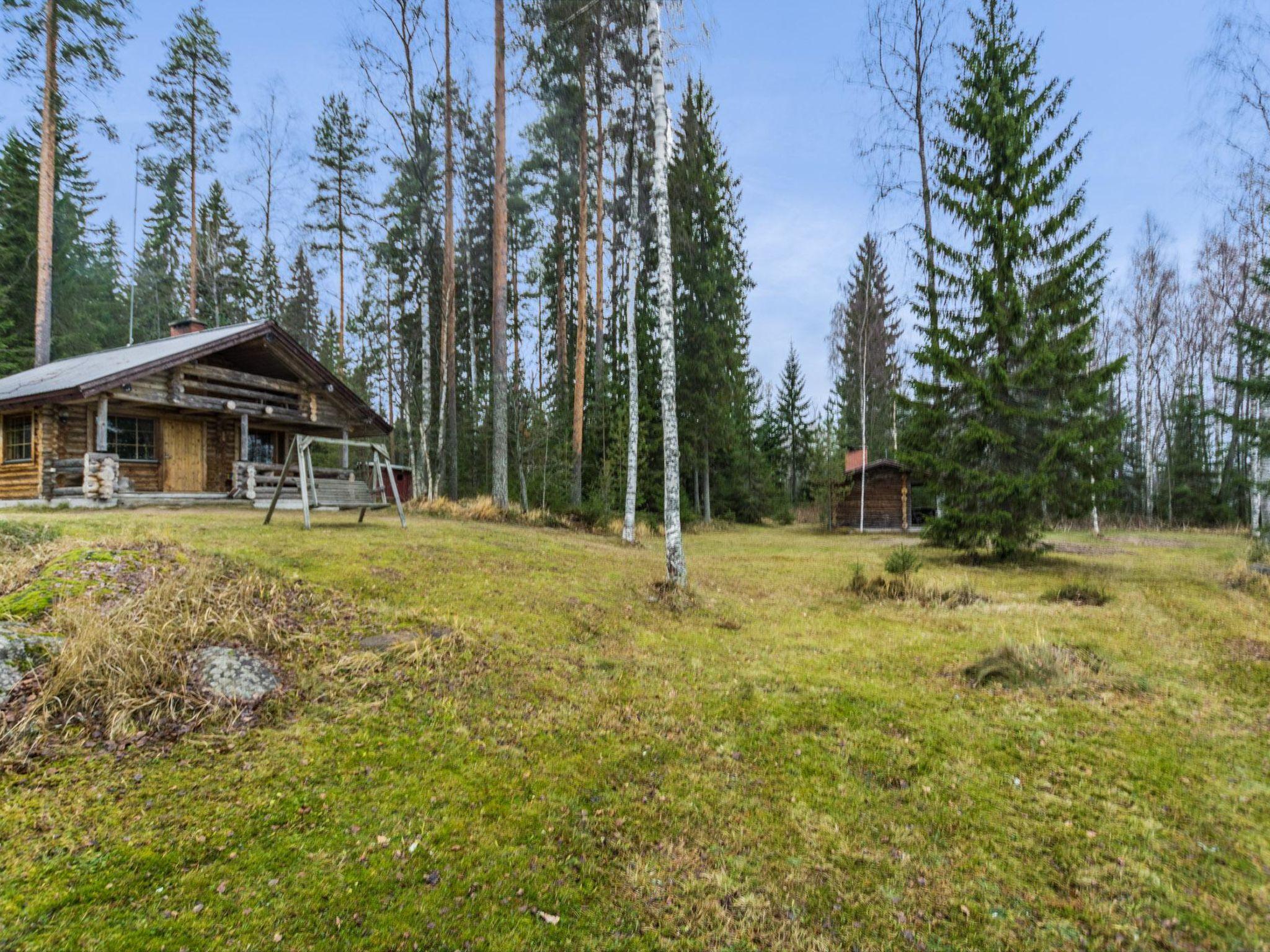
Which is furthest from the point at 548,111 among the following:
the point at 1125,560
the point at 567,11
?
the point at 1125,560

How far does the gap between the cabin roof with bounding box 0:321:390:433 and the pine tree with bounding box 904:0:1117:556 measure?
56.6ft

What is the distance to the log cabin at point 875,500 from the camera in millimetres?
24750

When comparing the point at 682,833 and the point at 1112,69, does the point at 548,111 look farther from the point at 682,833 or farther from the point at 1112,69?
the point at 682,833

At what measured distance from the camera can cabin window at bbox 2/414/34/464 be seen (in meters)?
13.3

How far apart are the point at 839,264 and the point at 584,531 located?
79.1ft

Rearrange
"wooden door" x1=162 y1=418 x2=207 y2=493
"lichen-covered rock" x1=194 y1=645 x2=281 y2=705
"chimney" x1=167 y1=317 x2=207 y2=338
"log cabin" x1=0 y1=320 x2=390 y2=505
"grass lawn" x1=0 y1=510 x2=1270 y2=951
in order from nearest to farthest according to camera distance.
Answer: "grass lawn" x1=0 y1=510 x2=1270 y2=951, "lichen-covered rock" x1=194 y1=645 x2=281 y2=705, "log cabin" x1=0 y1=320 x2=390 y2=505, "wooden door" x1=162 y1=418 x2=207 y2=493, "chimney" x1=167 y1=317 x2=207 y2=338

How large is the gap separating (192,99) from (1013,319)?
29861mm

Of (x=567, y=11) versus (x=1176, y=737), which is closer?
(x=1176, y=737)

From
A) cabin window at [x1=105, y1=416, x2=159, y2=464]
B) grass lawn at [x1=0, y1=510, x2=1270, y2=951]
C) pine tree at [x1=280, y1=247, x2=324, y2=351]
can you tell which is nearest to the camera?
grass lawn at [x1=0, y1=510, x2=1270, y2=951]

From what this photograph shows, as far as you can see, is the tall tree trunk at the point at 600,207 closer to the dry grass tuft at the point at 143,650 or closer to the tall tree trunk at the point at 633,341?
the tall tree trunk at the point at 633,341

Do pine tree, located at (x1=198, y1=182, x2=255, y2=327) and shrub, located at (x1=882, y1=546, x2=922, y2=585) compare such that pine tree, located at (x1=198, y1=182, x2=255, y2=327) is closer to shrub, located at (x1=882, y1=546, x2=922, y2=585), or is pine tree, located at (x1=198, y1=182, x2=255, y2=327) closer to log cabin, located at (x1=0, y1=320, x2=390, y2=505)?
log cabin, located at (x1=0, y1=320, x2=390, y2=505)

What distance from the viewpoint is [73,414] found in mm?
13195

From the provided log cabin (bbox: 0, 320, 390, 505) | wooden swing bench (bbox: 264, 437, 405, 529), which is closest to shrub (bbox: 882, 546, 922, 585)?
wooden swing bench (bbox: 264, 437, 405, 529)

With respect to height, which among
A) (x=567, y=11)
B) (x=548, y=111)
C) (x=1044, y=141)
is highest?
(x=548, y=111)
